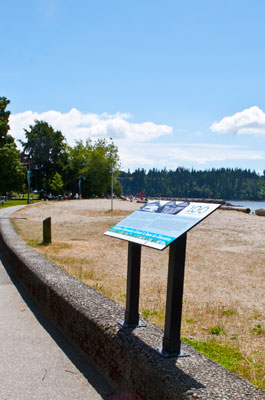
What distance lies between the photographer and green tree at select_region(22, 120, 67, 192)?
79375 mm

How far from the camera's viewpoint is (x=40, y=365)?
3275mm

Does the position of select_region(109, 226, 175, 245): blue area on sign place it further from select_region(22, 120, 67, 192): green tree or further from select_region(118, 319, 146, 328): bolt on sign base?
select_region(22, 120, 67, 192): green tree

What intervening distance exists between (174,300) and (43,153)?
79.6m

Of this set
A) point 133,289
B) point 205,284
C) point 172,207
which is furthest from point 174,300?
point 205,284

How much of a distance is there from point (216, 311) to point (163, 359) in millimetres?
3168

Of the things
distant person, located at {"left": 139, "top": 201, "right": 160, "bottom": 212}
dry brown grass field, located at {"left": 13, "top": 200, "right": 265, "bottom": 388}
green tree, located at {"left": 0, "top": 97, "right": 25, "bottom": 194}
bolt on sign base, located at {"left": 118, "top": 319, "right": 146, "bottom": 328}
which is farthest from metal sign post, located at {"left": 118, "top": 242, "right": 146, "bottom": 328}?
green tree, located at {"left": 0, "top": 97, "right": 25, "bottom": 194}

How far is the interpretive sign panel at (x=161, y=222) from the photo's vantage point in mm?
2633

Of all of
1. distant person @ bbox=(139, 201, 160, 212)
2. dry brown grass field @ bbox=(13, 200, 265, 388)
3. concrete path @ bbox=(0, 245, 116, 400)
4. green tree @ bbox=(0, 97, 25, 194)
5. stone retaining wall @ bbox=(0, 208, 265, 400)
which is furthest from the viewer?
green tree @ bbox=(0, 97, 25, 194)

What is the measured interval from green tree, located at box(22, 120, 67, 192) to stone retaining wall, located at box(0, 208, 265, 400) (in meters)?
75.2

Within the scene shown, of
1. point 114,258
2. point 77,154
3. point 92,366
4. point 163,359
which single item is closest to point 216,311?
point 92,366

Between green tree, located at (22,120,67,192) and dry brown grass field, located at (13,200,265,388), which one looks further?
green tree, located at (22,120,67,192)

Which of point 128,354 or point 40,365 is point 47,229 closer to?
point 40,365

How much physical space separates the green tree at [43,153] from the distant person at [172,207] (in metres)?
76.4

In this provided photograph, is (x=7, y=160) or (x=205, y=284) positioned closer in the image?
(x=205, y=284)
